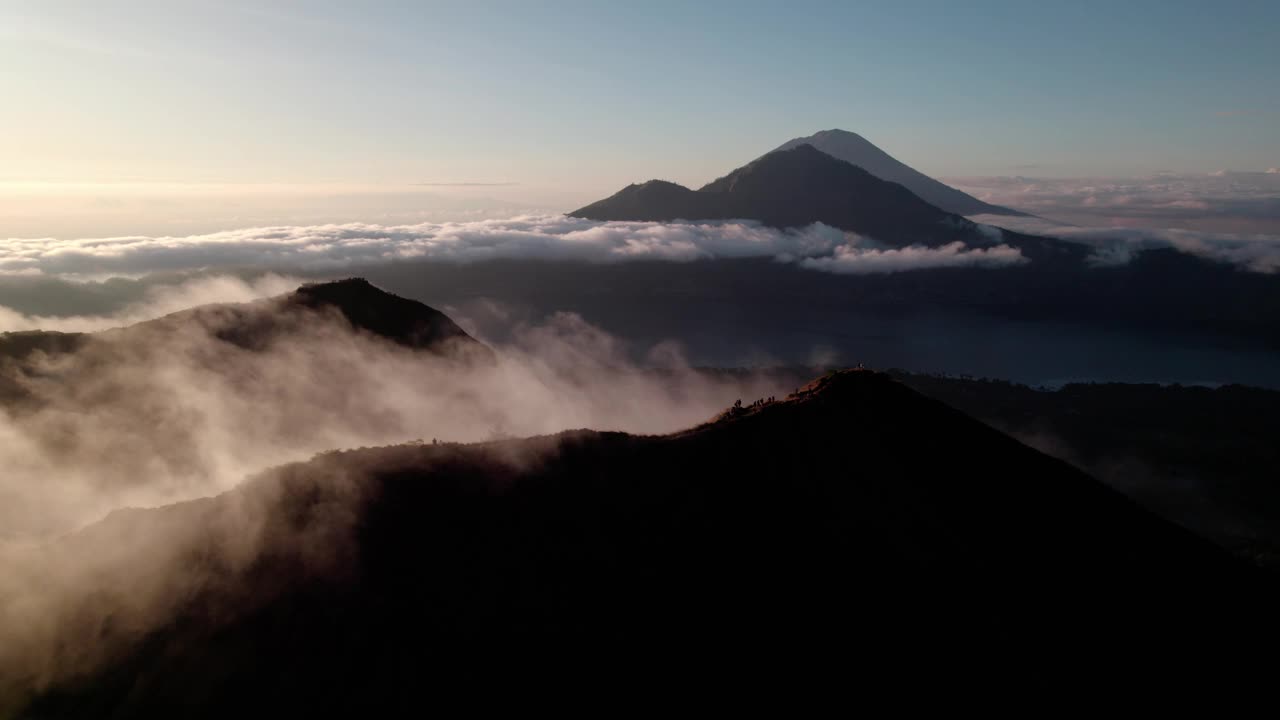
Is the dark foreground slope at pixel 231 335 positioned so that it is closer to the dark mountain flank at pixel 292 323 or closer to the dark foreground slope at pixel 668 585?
the dark mountain flank at pixel 292 323

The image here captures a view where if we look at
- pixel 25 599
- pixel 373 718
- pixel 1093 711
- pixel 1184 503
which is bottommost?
pixel 1184 503

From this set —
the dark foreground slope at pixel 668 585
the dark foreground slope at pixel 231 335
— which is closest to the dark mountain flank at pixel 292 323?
the dark foreground slope at pixel 231 335

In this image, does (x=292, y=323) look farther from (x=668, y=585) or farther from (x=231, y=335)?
(x=668, y=585)

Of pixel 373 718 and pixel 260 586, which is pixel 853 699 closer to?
pixel 373 718

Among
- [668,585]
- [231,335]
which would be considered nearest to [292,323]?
[231,335]

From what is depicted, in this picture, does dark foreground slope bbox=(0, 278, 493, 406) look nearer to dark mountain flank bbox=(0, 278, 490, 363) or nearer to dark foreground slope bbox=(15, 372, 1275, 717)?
dark mountain flank bbox=(0, 278, 490, 363)

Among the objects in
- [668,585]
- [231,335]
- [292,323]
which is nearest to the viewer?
[668,585]

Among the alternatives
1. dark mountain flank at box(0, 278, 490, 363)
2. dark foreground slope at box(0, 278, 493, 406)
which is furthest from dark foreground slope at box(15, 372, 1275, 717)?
dark mountain flank at box(0, 278, 490, 363)

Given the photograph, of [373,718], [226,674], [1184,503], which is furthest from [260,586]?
[1184,503]

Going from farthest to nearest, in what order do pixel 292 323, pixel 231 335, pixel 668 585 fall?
pixel 292 323 < pixel 231 335 < pixel 668 585
